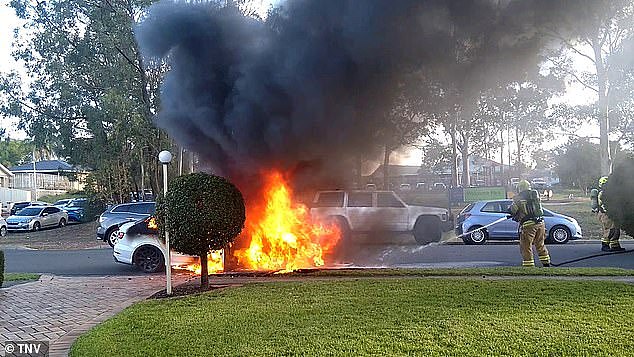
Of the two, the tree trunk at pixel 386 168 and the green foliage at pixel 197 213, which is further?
the tree trunk at pixel 386 168

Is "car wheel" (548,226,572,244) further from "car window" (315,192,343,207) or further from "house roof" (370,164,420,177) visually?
"car window" (315,192,343,207)

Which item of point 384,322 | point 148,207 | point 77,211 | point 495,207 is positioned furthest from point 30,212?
point 384,322

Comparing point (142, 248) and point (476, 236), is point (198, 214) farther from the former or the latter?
point (476, 236)

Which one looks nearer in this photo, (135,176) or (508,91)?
(508,91)

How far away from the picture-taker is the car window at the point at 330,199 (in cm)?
1198

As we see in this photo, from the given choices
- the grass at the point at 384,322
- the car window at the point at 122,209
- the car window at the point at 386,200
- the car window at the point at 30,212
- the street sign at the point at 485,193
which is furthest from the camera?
the car window at the point at 30,212

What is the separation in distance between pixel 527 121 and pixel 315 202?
9.70m

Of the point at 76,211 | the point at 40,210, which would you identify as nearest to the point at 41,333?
the point at 40,210

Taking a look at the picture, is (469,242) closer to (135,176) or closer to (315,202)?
(315,202)

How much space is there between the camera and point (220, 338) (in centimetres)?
566

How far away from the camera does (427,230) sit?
13.4 meters

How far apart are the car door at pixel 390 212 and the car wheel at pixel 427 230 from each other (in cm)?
44

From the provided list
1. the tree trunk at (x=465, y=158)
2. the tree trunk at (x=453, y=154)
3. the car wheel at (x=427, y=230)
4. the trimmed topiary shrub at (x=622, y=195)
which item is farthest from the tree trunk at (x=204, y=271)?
the tree trunk at (x=465, y=158)

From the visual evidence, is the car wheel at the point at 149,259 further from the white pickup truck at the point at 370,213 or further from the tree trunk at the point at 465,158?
the tree trunk at the point at 465,158
